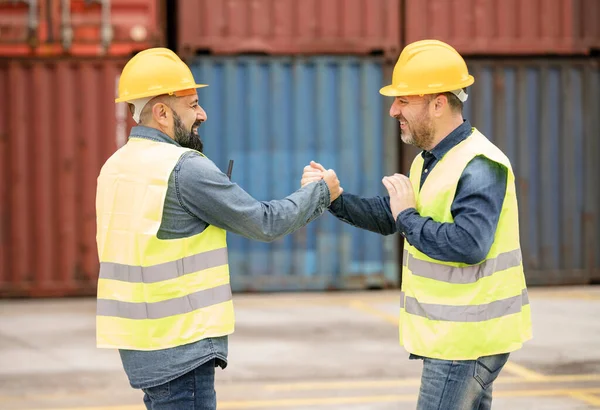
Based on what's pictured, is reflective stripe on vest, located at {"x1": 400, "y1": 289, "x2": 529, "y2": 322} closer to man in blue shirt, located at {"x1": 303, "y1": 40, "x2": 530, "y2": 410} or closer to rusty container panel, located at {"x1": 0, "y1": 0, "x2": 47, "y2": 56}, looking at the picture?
man in blue shirt, located at {"x1": 303, "y1": 40, "x2": 530, "y2": 410}

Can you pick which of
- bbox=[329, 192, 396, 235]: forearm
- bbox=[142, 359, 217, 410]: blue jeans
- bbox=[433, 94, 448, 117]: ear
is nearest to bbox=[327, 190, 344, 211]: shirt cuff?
bbox=[329, 192, 396, 235]: forearm

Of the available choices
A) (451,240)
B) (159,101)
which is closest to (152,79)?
(159,101)

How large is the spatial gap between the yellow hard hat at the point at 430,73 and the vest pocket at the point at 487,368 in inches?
37.6

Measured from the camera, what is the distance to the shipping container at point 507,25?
43.7 feet

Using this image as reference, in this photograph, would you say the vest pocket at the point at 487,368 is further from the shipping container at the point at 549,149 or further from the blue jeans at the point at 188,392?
the shipping container at the point at 549,149

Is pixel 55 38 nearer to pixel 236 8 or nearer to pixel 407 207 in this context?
pixel 236 8

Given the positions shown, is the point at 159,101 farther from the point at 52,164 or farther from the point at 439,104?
the point at 52,164

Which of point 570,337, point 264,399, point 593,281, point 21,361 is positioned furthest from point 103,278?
point 593,281

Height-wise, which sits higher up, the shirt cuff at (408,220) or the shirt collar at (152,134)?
the shirt collar at (152,134)

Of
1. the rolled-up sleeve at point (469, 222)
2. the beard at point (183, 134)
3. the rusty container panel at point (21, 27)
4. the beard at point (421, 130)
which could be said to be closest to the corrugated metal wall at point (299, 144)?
the rusty container panel at point (21, 27)

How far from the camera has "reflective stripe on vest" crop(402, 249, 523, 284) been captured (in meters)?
3.23

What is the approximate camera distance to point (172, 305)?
3.26 meters

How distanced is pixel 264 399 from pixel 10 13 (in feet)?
26.2

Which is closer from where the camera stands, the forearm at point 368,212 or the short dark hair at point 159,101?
the short dark hair at point 159,101
